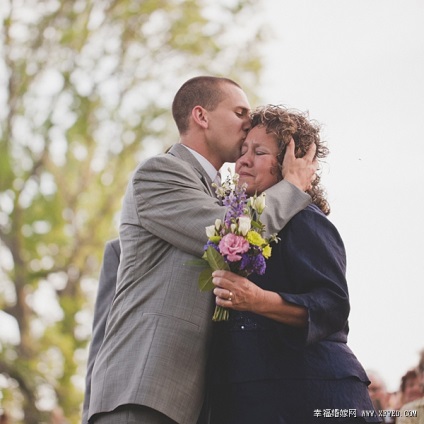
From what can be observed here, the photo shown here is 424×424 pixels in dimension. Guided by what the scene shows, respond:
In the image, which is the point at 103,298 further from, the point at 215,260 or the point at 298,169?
the point at 215,260

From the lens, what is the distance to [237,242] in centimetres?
382

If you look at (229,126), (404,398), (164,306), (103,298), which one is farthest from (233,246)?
(404,398)

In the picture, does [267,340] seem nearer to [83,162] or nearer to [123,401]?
[123,401]

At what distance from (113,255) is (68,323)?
1007cm

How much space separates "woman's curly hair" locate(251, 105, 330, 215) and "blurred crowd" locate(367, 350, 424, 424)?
3.52 feet

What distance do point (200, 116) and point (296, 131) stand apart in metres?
0.68

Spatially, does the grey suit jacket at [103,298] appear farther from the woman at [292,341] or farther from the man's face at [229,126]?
the woman at [292,341]

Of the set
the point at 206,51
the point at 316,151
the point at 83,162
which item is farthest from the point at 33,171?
the point at 316,151

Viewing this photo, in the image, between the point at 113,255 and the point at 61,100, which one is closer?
the point at 113,255

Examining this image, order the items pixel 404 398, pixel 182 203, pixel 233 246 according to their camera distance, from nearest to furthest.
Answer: pixel 233 246, pixel 182 203, pixel 404 398

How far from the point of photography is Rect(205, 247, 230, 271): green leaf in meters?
3.89

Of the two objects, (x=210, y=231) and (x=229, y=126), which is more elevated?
(x=229, y=126)

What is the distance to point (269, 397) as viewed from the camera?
4020 millimetres

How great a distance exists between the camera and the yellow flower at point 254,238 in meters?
3.85
